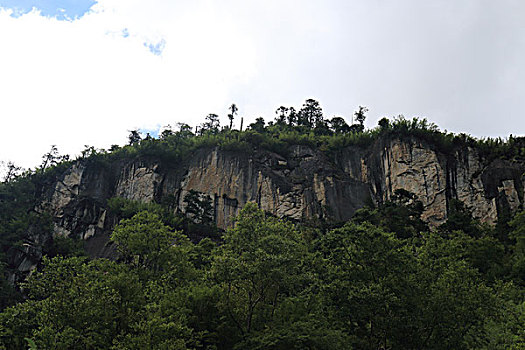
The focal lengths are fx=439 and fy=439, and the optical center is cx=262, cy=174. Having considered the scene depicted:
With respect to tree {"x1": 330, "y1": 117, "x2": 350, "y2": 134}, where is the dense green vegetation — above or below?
below

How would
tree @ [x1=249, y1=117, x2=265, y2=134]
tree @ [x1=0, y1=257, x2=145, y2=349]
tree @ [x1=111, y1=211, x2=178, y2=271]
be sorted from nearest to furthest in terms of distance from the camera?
1. tree @ [x1=0, y1=257, x2=145, y2=349]
2. tree @ [x1=111, y1=211, x2=178, y2=271]
3. tree @ [x1=249, y1=117, x2=265, y2=134]

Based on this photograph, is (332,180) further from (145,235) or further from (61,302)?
(61,302)

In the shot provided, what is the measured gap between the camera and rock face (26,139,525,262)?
42.4 meters

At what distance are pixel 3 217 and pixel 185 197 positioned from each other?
57.2ft

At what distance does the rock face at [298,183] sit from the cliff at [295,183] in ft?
0.33

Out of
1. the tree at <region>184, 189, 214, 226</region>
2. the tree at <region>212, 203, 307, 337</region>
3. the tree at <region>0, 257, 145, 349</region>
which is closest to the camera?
the tree at <region>0, 257, 145, 349</region>

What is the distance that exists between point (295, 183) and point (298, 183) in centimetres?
33

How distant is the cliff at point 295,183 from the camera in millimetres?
42344

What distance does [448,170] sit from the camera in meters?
44.4

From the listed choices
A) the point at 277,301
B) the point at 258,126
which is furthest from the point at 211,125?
the point at 277,301

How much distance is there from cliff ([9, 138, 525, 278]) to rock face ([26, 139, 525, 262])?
10 cm

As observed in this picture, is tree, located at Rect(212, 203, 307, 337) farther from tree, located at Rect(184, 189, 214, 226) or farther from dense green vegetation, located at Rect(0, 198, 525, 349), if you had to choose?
tree, located at Rect(184, 189, 214, 226)

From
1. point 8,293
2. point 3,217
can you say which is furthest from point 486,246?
point 3,217

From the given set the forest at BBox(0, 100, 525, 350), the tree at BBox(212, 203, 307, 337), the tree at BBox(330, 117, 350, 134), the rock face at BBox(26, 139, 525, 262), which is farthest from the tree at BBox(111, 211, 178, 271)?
the tree at BBox(330, 117, 350, 134)
